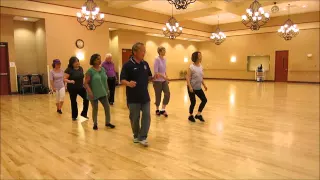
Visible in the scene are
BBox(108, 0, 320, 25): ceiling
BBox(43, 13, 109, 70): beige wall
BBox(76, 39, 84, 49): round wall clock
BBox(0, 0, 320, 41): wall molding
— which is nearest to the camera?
BBox(0, 0, 320, 41): wall molding

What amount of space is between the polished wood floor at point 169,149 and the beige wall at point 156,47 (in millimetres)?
10612

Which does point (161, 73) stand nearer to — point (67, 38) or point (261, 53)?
point (67, 38)

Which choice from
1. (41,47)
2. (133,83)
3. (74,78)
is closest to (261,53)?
(41,47)

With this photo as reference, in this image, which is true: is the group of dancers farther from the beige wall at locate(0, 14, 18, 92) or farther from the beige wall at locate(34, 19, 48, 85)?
the beige wall at locate(0, 14, 18, 92)

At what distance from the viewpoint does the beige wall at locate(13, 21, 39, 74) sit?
1262cm

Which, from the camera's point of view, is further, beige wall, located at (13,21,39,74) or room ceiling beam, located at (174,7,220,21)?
room ceiling beam, located at (174,7,220,21)

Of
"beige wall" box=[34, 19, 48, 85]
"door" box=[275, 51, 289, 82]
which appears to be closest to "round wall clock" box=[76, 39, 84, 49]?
"beige wall" box=[34, 19, 48, 85]

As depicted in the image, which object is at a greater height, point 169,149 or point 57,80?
point 57,80

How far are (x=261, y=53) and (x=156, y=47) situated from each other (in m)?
7.99

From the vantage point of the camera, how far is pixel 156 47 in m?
18.6

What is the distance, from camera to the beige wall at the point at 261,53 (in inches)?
661

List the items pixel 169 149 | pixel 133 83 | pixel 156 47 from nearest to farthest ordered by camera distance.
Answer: pixel 133 83 < pixel 169 149 < pixel 156 47

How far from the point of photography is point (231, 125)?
500 centimetres

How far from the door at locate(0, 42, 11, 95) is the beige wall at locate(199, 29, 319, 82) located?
51.5 feet
